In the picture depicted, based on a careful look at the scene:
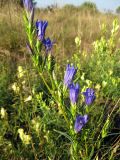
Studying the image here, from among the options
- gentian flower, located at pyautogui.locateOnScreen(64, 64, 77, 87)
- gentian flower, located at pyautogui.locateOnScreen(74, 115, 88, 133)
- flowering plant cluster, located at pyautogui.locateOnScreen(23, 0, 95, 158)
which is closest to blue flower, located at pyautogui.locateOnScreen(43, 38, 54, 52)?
flowering plant cluster, located at pyautogui.locateOnScreen(23, 0, 95, 158)

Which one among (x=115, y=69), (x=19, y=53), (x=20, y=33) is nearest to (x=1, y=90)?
(x=115, y=69)

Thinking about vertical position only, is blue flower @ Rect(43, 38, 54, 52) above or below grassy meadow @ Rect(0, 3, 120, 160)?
above

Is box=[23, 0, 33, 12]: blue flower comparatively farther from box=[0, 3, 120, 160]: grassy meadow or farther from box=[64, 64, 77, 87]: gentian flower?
box=[64, 64, 77, 87]: gentian flower

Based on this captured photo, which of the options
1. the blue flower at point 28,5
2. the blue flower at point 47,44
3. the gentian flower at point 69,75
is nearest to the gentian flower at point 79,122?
the gentian flower at point 69,75

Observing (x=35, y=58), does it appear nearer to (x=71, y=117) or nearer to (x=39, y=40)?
(x=39, y=40)

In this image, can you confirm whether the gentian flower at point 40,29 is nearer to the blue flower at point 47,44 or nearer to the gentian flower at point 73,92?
the blue flower at point 47,44

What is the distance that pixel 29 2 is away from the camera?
1358 millimetres

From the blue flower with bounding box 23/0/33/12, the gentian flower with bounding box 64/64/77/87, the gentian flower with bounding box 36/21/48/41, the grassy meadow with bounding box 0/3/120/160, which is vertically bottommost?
the grassy meadow with bounding box 0/3/120/160

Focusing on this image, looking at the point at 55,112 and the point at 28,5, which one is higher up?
the point at 28,5

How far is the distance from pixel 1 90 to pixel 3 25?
11.1 ft

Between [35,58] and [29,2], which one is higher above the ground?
[29,2]

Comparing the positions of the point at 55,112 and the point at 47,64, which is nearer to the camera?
the point at 47,64

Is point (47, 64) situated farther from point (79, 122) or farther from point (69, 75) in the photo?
point (79, 122)

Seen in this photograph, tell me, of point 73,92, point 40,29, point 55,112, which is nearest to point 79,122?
point 73,92
